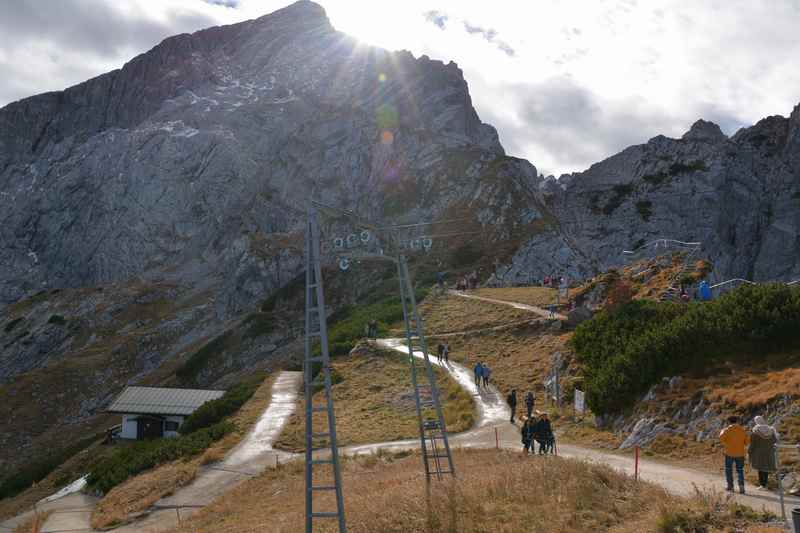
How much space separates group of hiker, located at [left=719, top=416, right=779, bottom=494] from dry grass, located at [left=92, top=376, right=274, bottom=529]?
21.6 m

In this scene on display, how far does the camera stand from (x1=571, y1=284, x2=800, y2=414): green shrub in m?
22.0

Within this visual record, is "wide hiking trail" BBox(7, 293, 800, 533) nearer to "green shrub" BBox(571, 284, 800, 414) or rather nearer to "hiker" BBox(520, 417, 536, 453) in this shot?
"hiker" BBox(520, 417, 536, 453)

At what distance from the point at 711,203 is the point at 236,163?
95032 millimetres

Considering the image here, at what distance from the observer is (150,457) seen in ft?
109

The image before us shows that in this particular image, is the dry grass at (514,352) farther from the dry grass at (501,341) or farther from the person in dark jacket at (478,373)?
the person in dark jacket at (478,373)

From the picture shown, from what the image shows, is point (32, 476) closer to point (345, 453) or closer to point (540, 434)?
point (345, 453)

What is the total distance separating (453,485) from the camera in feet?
47.8

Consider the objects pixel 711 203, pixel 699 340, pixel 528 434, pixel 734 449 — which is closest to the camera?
pixel 734 449

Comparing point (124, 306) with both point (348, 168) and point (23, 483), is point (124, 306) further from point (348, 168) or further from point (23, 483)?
point (23, 483)

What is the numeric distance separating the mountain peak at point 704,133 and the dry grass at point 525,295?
65.2 metres

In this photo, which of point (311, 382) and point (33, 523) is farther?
point (33, 523)

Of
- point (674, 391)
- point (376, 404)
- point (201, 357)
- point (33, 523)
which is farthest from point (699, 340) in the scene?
point (201, 357)

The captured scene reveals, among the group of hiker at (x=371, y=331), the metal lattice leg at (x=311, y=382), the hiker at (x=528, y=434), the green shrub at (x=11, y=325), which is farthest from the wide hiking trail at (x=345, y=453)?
the green shrub at (x=11, y=325)

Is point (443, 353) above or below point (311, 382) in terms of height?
above
